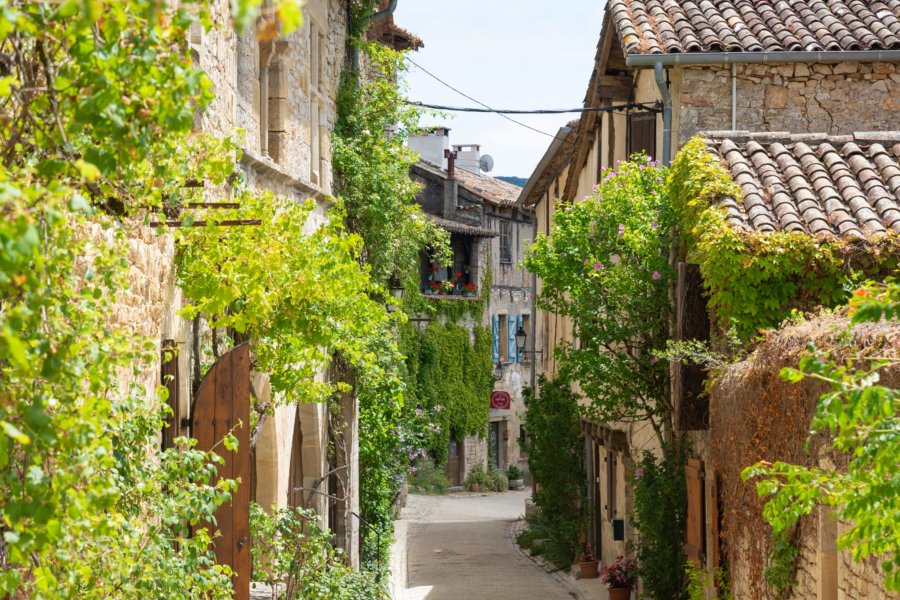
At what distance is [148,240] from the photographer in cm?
586

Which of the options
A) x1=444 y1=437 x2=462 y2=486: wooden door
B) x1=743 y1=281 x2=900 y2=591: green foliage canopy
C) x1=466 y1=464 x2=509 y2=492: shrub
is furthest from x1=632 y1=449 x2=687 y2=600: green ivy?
x1=466 y1=464 x2=509 y2=492: shrub

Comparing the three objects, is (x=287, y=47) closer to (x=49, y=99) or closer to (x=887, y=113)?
(x=887, y=113)

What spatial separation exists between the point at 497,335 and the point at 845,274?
24.3 meters

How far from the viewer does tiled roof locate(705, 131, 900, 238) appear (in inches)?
362

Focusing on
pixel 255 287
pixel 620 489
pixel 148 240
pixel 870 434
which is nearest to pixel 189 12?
pixel 870 434

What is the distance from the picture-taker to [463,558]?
1884 cm

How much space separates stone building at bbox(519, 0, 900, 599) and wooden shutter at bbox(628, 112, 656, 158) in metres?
0.01

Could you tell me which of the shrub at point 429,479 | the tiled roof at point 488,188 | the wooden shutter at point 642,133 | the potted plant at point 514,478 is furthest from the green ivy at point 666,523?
the potted plant at point 514,478

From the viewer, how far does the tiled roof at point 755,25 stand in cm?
1181

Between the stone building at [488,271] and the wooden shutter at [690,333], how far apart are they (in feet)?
63.4

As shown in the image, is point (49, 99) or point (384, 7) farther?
point (384, 7)

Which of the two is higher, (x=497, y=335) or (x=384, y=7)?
(x=384, y=7)

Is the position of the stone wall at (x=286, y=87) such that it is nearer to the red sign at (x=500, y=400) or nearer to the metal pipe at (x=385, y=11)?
the metal pipe at (x=385, y=11)

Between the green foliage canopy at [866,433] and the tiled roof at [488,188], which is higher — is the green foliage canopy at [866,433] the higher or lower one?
the lower one
